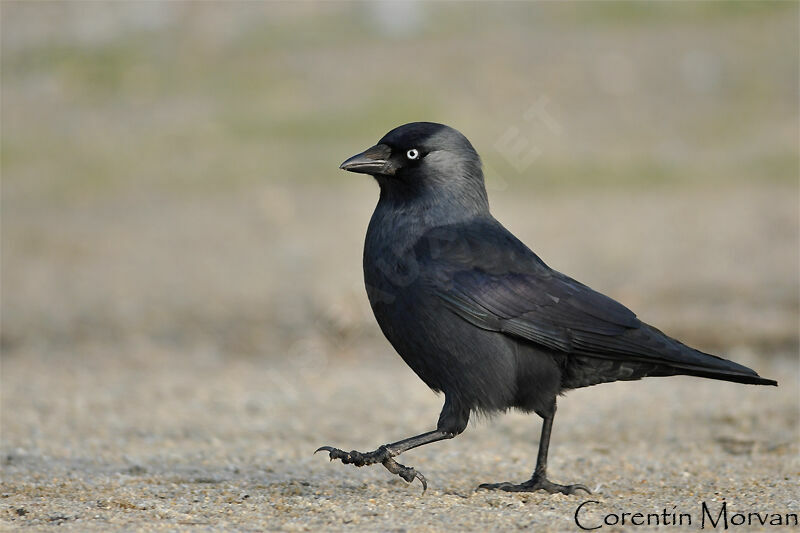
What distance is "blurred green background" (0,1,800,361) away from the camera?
1761cm

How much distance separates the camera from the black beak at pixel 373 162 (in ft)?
23.5

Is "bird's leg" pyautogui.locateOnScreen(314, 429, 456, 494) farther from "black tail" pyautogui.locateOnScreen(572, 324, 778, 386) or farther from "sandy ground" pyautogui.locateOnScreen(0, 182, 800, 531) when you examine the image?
"black tail" pyautogui.locateOnScreen(572, 324, 778, 386)

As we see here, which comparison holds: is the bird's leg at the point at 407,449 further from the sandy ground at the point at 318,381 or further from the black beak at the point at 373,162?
the black beak at the point at 373,162

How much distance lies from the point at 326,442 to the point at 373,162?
367cm

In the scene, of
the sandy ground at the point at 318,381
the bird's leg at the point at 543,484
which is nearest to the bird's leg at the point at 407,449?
the sandy ground at the point at 318,381

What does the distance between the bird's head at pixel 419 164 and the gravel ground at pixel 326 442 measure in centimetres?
159

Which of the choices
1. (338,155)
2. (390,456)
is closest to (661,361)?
(390,456)

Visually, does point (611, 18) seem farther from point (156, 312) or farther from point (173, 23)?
point (156, 312)

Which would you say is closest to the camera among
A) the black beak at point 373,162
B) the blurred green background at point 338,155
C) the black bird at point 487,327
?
the black bird at point 487,327

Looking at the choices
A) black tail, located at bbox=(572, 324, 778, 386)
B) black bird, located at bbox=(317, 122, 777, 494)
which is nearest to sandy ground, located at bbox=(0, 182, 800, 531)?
black bird, located at bbox=(317, 122, 777, 494)

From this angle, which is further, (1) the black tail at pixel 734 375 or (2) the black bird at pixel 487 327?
(2) the black bird at pixel 487 327

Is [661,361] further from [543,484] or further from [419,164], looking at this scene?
[419,164]

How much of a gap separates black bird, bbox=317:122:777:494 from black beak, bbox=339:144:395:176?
1 centimetres

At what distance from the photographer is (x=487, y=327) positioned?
22.3 ft
